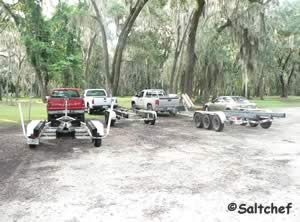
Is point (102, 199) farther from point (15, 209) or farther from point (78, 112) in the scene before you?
A: point (78, 112)

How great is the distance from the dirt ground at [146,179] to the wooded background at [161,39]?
917 centimetres

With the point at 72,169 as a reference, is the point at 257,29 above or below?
above

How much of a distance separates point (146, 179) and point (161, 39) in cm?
3798

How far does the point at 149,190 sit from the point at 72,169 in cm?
243

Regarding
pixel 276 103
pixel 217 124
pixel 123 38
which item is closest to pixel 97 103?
pixel 123 38

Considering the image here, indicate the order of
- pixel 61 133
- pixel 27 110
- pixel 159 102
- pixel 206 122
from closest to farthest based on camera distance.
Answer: pixel 61 133 < pixel 206 122 < pixel 159 102 < pixel 27 110

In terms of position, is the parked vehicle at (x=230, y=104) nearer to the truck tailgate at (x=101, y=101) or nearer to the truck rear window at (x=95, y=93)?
the truck tailgate at (x=101, y=101)

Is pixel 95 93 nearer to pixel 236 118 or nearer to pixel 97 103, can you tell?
→ pixel 97 103

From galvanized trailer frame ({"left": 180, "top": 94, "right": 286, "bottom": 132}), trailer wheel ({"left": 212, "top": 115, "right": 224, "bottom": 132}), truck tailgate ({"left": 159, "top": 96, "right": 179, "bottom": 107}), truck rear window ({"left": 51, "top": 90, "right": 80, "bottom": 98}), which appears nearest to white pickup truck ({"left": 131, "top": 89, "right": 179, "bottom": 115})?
truck tailgate ({"left": 159, "top": 96, "right": 179, "bottom": 107})

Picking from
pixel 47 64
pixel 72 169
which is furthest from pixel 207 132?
pixel 47 64

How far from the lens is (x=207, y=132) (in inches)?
590

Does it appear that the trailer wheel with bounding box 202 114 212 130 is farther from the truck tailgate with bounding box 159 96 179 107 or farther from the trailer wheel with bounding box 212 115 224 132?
the truck tailgate with bounding box 159 96 179 107

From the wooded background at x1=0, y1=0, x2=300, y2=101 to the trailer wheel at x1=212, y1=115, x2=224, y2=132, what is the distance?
9199 millimetres

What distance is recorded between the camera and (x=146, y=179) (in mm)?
7090
